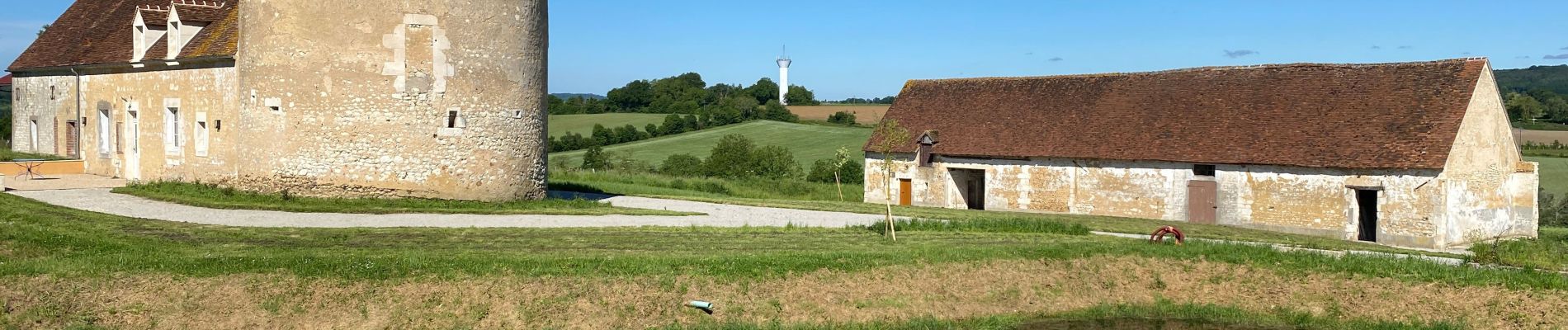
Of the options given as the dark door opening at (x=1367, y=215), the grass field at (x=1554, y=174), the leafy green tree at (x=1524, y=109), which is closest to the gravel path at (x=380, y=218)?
the dark door opening at (x=1367, y=215)

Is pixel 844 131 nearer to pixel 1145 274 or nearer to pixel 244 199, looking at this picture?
pixel 244 199

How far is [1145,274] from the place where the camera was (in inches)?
643

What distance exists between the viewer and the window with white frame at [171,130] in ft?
92.7

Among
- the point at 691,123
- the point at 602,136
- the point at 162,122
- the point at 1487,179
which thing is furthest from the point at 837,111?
the point at 162,122

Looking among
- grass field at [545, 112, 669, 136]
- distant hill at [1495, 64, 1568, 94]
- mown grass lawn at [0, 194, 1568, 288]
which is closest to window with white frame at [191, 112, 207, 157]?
mown grass lawn at [0, 194, 1568, 288]

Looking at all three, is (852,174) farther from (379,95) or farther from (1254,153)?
(379,95)

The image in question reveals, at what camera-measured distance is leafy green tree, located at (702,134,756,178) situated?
51438 millimetres

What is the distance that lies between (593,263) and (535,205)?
10.8 meters

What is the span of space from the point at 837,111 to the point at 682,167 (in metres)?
38.5

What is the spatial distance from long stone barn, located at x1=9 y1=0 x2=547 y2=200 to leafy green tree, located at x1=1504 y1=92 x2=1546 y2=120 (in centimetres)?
6967

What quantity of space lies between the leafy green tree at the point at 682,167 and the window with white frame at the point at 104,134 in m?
25.0

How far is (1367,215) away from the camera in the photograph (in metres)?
30.8

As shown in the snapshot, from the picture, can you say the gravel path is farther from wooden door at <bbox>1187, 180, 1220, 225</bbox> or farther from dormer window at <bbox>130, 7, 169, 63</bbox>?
wooden door at <bbox>1187, 180, 1220, 225</bbox>

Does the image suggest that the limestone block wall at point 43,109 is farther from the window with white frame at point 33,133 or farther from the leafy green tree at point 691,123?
the leafy green tree at point 691,123
